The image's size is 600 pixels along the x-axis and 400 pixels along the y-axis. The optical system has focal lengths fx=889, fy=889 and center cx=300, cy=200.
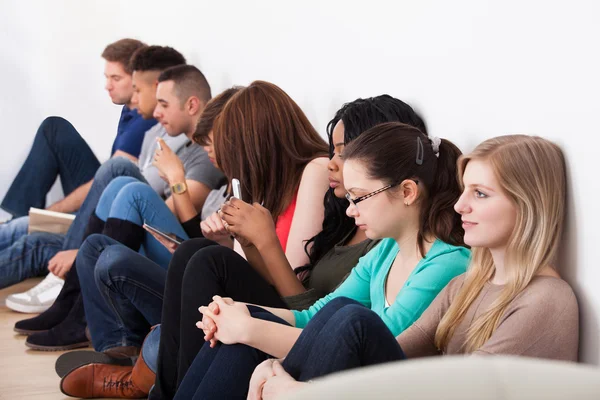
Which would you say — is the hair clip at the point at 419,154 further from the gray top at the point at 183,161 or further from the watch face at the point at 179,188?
the gray top at the point at 183,161

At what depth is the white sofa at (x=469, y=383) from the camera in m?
0.83

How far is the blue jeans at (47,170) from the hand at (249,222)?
2426 millimetres

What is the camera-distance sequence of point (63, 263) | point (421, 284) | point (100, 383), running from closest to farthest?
point (421, 284) → point (100, 383) → point (63, 263)

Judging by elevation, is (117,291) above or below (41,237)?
above

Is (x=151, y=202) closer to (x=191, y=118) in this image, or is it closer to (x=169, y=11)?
(x=191, y=118)

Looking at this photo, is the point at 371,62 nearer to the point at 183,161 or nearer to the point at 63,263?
the point at 183,161

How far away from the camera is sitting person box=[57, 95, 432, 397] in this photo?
2.15 meters

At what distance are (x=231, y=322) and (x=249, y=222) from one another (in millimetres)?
534

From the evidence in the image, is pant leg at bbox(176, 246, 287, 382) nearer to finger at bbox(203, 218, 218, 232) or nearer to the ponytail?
the ponytail

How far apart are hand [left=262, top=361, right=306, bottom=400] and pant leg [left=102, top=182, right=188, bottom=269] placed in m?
1.56

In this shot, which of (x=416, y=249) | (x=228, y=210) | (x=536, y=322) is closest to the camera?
(x=536, y=322)

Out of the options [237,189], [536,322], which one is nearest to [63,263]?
[237,189]

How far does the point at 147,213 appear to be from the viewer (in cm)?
313

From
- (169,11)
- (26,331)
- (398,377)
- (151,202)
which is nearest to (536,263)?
(398,377)
